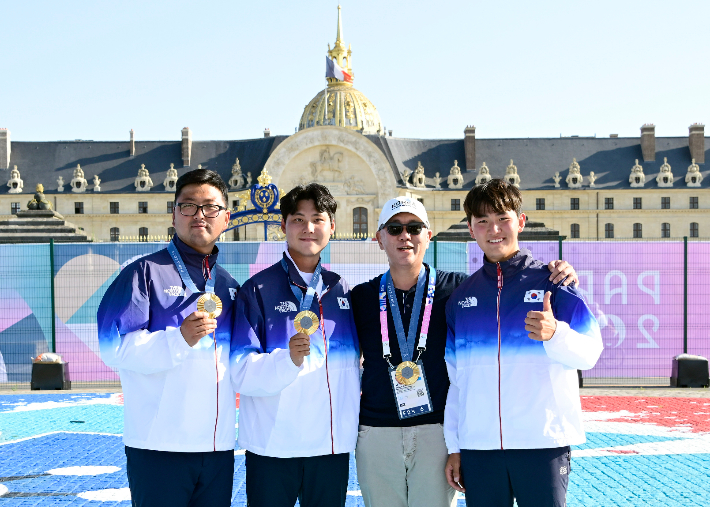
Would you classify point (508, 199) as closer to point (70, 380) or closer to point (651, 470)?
point (651, 470)

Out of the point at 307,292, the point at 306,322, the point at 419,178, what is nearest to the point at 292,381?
the point at 306,322

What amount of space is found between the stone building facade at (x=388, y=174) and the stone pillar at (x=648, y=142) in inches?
4.8

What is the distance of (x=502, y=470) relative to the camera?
3482mm

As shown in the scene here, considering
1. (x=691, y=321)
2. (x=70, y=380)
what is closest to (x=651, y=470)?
(x=691, y=321)

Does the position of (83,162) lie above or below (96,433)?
above

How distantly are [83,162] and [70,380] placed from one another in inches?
2328

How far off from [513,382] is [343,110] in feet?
252

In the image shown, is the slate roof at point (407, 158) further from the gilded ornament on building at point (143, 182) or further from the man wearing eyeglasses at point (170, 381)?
the man wearing eyeglasses at point (170, 381)

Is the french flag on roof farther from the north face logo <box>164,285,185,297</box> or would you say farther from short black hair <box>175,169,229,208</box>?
the north face logo <box>164,285,185,297</box>

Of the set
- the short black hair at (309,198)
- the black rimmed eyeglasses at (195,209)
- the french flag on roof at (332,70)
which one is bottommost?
the black rimmed eyeglasses at (195,209)

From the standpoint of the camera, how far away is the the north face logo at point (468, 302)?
361 cm

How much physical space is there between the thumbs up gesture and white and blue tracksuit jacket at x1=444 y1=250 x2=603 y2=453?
9cm

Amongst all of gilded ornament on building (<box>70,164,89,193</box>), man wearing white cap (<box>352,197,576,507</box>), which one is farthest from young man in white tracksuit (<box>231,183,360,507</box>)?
gilded ornament on building (<box>70,164,89,193</box>)

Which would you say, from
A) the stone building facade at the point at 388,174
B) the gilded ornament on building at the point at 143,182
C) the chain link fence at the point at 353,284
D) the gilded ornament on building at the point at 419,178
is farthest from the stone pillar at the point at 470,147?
the chain link fence at the point at 353,284
